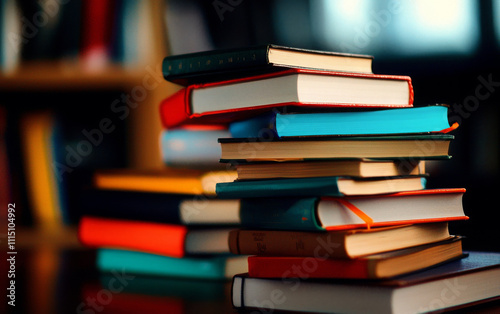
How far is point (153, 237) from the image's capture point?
39.4 inches

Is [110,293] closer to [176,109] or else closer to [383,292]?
[176,109]

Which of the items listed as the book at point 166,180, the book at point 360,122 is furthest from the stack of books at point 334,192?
the book at point 166,180

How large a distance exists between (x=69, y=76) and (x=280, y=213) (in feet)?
3.79

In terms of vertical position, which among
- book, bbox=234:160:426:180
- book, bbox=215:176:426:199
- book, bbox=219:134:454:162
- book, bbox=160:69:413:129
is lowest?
book, bbox=215:176:426:199

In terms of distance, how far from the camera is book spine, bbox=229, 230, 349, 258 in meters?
0.66

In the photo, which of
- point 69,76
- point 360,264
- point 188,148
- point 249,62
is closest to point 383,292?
point 360,264

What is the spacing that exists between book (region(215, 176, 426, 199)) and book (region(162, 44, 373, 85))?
0.13 meters

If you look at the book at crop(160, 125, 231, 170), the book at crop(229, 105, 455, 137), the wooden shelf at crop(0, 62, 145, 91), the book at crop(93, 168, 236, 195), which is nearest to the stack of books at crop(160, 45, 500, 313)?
the book at crop(229, 105, 455, 137)

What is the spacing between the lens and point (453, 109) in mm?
1584

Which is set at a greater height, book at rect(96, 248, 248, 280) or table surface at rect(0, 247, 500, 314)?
book at rect(96, 248, 248, 280)

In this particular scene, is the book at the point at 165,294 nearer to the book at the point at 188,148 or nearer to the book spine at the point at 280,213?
the book spine at the point at 280,213

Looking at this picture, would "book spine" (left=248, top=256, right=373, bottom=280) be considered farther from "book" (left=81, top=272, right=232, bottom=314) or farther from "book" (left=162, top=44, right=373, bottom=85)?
"book" (left=162, top=44, right=373, bottom=85)

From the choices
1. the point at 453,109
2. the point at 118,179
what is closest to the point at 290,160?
the point at 118,179

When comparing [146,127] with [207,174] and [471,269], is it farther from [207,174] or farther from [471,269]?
[471,269]
